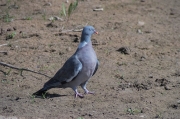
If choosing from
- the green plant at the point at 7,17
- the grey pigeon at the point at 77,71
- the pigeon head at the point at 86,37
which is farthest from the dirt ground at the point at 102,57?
the pigeon head at the point at 86,37

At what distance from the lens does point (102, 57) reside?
29.7 ft

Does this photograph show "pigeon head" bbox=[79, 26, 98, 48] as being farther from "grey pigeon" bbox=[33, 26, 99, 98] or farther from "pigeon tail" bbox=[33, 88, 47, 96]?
"pigeon tail" bbox=[33, 88, 47, 96]

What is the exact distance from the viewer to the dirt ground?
7.01 meters

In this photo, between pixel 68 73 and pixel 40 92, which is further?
pixel 40 92

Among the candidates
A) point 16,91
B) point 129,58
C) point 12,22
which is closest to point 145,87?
point 129,58

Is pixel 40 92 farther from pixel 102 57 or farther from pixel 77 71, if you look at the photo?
pixel 102 57

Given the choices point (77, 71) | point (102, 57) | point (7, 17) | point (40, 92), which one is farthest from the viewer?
point (7, 17)

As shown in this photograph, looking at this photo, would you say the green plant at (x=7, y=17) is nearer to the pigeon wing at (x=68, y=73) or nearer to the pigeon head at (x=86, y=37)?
the pigeon head at (x=86, y=37)

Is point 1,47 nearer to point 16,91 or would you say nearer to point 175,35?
point 16,91

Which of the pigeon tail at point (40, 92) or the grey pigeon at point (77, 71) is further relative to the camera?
the pigeon tail at point (40, 92)

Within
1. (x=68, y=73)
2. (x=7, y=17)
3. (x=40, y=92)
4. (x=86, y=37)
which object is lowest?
(x=40, y=92)

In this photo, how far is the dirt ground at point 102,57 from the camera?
701 cm

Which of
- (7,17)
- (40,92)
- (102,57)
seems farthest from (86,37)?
(7,17)

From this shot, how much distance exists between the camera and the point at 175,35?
9750 millimetres
